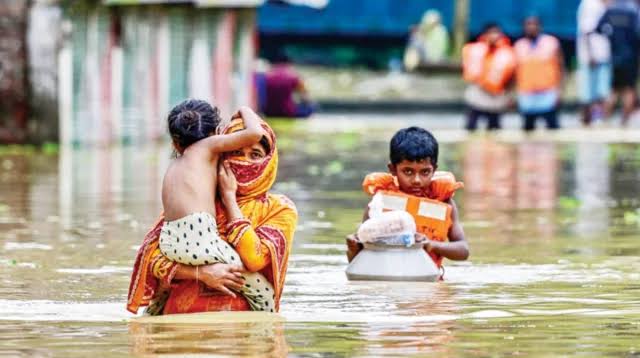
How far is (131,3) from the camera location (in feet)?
91.7

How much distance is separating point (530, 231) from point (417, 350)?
6765mm

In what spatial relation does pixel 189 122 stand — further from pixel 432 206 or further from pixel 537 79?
pixel 537 79

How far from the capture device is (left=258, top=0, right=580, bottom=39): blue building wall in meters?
48.9

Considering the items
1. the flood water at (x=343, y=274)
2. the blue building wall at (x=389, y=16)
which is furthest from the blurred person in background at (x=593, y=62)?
the blue building wall at (x=389, y=16)

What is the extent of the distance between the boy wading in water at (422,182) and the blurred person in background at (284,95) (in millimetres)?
26911

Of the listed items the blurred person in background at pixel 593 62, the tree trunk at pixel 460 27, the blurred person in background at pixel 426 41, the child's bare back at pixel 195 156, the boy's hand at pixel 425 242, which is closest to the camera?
the child's bare back at pixel 195 156

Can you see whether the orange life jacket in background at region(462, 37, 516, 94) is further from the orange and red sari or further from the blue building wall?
the orange and red sari

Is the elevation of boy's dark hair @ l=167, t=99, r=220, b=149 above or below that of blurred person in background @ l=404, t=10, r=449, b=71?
above

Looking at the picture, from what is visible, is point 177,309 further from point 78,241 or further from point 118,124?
point 118,124

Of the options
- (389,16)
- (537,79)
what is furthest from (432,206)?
(389,16)

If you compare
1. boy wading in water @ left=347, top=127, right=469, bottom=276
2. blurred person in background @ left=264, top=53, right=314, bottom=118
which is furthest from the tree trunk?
boy wading in water @ left=347, top=127, right=469, bottom=276

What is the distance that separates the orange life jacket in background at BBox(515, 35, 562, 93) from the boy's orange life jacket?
75.2ft

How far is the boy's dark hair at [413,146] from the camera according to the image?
11250 mm

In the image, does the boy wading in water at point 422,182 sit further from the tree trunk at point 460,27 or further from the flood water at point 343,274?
the tree trunk at point 460,27
